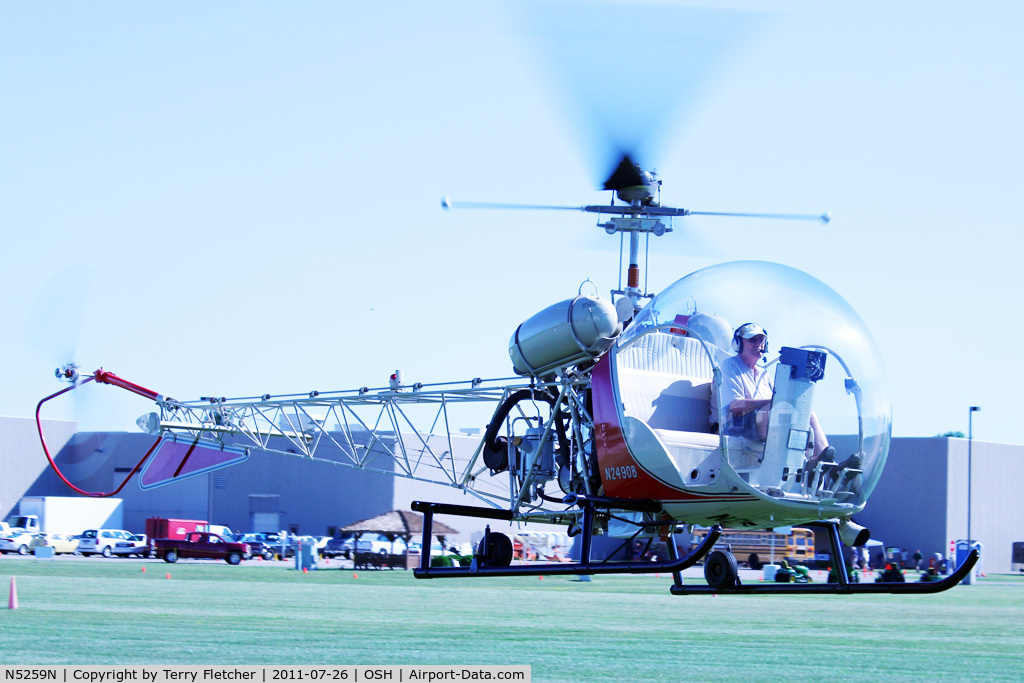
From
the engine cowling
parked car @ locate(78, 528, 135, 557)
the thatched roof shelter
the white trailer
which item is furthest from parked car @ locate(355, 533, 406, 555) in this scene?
the engine cowling

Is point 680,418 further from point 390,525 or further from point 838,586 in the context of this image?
point 390,525

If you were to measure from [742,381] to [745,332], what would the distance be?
1.40 ft

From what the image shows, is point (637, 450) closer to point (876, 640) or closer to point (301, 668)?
point (301, 668)

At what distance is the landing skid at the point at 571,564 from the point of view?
9.95 metres

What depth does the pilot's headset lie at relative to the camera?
10320 mm

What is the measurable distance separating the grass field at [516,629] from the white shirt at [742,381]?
33.0 feet

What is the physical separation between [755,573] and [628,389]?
48.6 m

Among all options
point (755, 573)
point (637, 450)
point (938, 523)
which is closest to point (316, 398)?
point (637, 450)

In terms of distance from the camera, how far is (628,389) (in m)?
11.1

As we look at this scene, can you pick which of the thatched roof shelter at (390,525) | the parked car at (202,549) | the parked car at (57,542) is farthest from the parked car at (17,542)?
the thatched roof shelter at (390,525)

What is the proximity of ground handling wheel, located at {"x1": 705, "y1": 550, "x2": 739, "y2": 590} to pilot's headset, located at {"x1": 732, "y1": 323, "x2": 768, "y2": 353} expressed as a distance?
6.15ft

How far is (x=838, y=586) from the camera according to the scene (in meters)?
10.3

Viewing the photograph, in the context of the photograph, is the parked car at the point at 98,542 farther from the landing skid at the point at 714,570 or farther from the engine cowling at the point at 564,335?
the engine cowling at the point at 564,335

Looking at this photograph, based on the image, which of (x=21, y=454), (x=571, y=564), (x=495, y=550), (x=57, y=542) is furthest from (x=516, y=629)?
(x=21, y=454)
